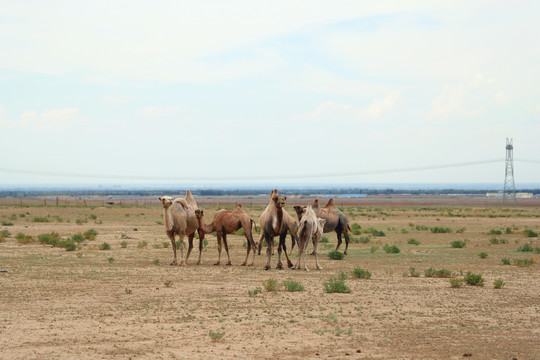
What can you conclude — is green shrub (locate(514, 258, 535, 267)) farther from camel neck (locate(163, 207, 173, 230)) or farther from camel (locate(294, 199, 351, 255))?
camel neck (locate(163, 207, 173, 230))

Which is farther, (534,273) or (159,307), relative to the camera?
(534,273)

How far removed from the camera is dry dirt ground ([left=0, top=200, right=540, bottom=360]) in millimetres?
11484

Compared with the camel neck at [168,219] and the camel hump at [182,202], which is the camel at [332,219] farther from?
the camel neck at [168,219]

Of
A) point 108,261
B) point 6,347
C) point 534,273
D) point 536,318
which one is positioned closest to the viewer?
point 6,347

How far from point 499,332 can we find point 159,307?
706 cm

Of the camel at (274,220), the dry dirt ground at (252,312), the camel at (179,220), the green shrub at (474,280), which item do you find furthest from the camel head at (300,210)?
the green shrub at (474,280)

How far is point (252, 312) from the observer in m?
14.7

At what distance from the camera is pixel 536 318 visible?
14477 millimetres

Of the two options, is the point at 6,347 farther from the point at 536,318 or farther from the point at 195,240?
the point at 195,240

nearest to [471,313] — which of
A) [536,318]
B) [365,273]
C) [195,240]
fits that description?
[536,318]

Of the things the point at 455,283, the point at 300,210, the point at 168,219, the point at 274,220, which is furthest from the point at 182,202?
the point at 455,283

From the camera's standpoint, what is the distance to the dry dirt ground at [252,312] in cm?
1148

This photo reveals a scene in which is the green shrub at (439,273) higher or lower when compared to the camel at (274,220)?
lower

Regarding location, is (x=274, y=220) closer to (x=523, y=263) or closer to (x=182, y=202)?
(x=182, y=202)
